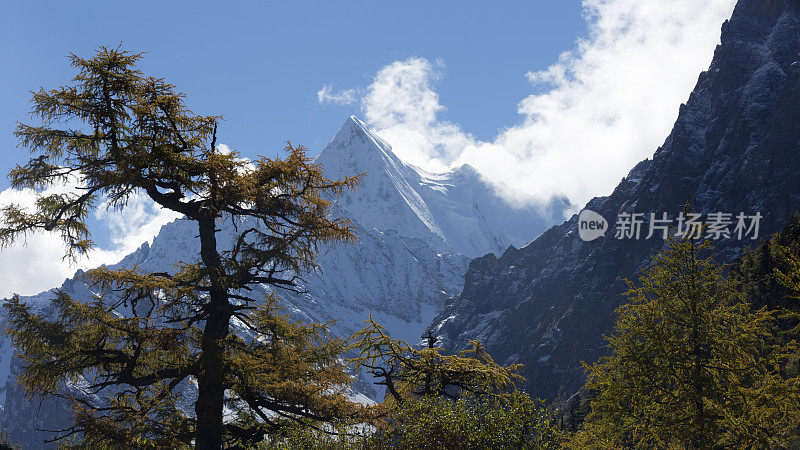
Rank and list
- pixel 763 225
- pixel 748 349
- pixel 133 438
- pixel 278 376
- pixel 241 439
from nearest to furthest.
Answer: pixel 133 438, pixel 278 376, pixel 241 439, pixel 748 349, pixel 763 225

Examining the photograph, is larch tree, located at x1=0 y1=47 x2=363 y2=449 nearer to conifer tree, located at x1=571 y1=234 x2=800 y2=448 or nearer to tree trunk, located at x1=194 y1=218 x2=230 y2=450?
tree trunk, located at x1=194 y1=218 x2=230 y2=450

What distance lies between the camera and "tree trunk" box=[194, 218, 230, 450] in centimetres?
1137

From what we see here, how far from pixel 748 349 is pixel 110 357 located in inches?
649

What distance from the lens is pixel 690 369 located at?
674 inches

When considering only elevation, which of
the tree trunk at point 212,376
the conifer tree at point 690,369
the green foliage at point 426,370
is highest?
the conifer tree at point 690,369

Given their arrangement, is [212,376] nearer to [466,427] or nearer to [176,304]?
[176,304]

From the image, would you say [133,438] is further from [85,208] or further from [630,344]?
[630,344]

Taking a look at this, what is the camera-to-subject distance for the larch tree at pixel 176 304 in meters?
11.1

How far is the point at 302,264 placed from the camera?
12602 millimetres

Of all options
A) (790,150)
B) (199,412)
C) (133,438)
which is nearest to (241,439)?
(199,412)

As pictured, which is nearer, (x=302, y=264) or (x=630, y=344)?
(x=302, y=264)

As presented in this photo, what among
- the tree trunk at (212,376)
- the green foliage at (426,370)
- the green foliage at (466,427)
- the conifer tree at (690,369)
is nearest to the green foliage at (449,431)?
the green foliage at (466,427)

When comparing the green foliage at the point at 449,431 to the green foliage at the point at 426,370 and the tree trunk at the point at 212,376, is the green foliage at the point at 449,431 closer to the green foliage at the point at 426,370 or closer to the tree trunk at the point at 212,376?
the tree trunk at the point at 212,376

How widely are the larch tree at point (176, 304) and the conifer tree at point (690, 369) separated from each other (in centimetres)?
944
